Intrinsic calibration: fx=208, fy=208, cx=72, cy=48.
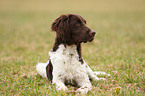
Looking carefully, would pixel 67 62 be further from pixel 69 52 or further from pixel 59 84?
pixel 59 84

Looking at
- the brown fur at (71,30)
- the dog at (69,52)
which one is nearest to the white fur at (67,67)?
the dog at (69,52)

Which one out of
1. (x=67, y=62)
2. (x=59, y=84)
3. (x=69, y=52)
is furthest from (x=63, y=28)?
(x=59, y=84)

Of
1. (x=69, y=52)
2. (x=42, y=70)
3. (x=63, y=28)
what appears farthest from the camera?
(x=42, y=70)

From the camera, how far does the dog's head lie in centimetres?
417

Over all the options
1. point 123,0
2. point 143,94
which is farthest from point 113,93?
point 123,0

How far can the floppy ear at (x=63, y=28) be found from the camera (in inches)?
166

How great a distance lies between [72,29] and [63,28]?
Result: 0.20 metres

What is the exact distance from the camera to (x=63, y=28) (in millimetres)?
4223

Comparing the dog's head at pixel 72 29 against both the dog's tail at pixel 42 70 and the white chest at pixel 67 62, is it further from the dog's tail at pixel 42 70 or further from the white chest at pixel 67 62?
the dog's tail at pixel 42 70

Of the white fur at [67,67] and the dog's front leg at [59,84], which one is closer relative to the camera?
the dog's front leg at [59,84]

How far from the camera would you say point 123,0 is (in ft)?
145

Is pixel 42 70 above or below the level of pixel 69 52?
below

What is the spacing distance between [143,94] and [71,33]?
183cm

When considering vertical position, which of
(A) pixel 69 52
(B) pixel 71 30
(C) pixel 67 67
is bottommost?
(C) pixel 67 67
